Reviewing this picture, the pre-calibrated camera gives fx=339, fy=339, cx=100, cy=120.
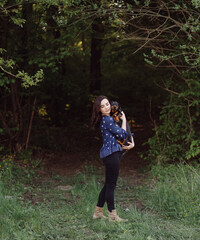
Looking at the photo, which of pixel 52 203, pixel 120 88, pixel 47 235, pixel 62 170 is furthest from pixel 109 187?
pixel 120 88

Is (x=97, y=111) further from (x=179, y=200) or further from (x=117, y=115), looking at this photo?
(x=179, y=200)

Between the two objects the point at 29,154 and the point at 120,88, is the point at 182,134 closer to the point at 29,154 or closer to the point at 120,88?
the point at 29,154

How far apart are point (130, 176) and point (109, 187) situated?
2.91 metres

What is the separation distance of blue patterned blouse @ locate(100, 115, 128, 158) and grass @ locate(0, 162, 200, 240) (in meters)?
0.95

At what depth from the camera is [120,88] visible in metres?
16.5

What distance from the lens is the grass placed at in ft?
13.6

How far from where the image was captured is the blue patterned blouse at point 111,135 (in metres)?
4.28

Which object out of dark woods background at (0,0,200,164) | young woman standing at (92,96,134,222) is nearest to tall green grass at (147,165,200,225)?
young woman standing at (92,96,134,222)

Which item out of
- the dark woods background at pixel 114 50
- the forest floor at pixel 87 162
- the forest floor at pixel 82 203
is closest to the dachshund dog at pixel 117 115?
the forest floor at pixel 82 203

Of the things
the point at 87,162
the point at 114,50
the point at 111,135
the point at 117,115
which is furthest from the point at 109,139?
the point at 114,50

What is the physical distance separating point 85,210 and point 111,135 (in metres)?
1.41

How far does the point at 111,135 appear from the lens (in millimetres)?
4383

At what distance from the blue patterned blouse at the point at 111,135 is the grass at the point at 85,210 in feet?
3.11

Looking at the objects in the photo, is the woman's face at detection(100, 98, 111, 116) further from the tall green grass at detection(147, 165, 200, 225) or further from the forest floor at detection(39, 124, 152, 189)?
the forest floor at detection(39, 124, 152, 189)
